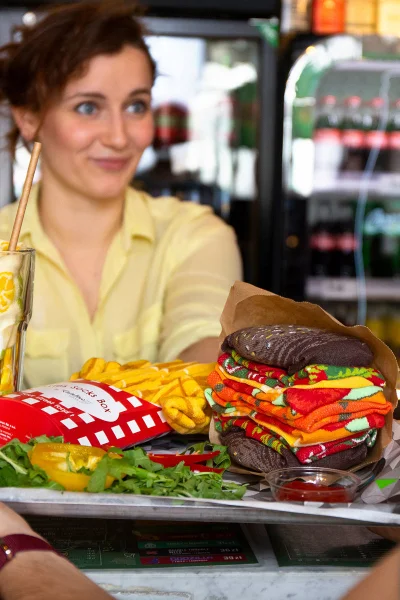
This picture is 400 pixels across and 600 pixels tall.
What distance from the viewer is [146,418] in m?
1.08

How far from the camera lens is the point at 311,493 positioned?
33.2 inches

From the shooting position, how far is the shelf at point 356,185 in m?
3.40

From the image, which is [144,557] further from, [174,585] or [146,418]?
[146,418]

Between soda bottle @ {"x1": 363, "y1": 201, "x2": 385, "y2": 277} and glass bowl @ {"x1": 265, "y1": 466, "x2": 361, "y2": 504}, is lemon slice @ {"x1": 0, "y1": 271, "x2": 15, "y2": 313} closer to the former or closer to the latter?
glass bowl @ {"x1": 265, "y1": 466, "x2": 361, "y2": 504}

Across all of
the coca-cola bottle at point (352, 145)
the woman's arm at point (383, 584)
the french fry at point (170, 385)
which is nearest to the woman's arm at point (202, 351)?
the french fry at point (170, 385)

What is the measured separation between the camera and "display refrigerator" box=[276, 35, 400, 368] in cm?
322

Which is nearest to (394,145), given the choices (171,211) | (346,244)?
(346,244)

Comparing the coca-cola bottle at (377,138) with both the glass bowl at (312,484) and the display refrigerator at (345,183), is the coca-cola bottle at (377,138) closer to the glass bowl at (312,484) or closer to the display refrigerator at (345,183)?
the display refrigerator at (345,183)

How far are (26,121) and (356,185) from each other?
1710 mm

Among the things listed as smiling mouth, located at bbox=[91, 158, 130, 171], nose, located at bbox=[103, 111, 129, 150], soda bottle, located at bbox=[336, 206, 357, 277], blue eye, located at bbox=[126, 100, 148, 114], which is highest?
blue eye, located at bbox=[126, 100, 148, 114]

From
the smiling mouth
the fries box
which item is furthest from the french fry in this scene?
the smiling mouth

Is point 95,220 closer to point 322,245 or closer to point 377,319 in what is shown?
point 322,245

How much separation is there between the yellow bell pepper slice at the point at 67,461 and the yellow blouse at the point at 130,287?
0.93m

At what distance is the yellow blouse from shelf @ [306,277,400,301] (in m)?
1.35
